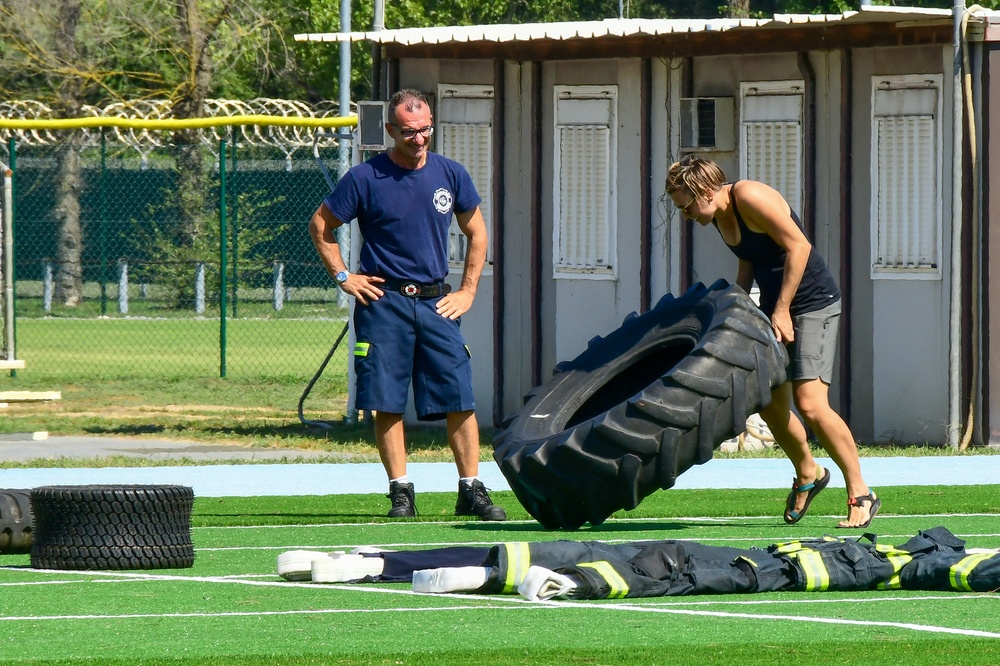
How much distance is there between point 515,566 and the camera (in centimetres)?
668

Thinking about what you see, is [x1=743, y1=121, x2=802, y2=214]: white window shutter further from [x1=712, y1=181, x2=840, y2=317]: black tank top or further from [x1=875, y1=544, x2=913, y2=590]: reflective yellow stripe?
[x1=875, y1=544, x2=913, y2=590]: reflective yellow stripe

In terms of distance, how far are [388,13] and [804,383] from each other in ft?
112

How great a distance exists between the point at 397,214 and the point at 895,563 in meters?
3.46

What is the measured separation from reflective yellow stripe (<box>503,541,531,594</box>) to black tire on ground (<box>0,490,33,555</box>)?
2516 mm

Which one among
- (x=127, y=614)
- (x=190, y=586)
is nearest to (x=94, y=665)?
(x=127, y=614)

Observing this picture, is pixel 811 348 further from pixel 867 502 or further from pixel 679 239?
pixel 679 239

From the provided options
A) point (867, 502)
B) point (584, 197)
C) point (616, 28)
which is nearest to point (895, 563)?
point (867, 502)

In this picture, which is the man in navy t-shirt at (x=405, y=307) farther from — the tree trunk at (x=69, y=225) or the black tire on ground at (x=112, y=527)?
the tree trunk at (x=69, y=225)

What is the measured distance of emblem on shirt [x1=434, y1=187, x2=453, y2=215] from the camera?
9422 mm

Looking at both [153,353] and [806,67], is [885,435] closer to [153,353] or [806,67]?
[806,67]

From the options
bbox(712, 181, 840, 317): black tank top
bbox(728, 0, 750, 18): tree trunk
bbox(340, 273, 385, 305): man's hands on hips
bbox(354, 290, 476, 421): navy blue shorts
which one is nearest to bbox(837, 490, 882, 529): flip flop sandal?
bbox(712, 181, 840, 317): black tank top

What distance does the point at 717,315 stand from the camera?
343 inches

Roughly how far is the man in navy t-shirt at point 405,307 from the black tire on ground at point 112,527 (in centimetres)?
191

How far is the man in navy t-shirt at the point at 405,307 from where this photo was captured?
934 cm
